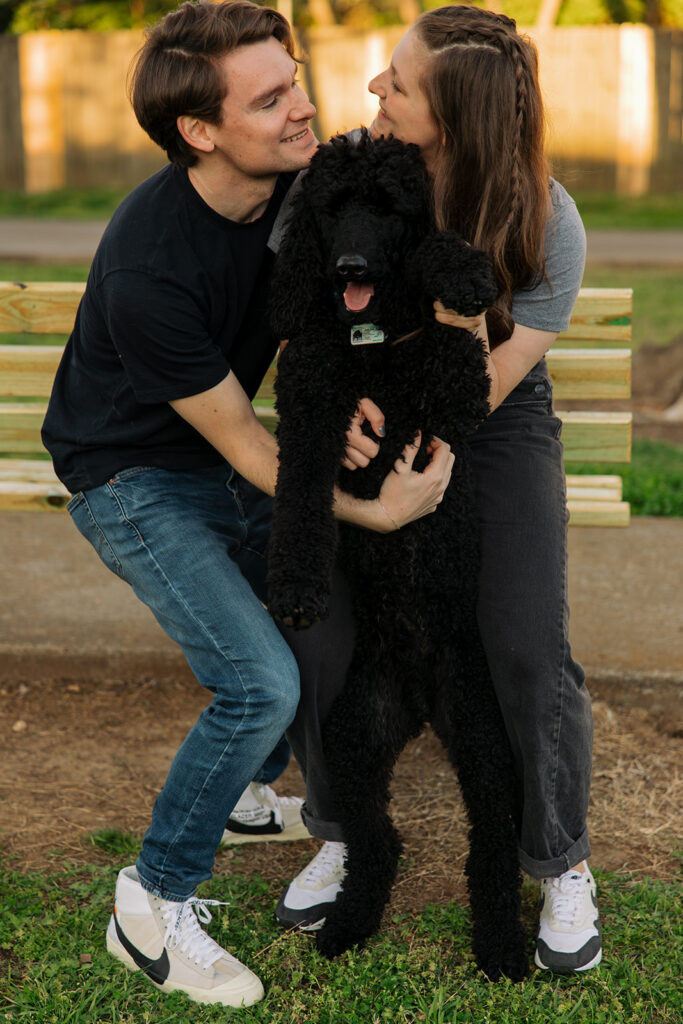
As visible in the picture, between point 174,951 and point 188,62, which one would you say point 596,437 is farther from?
point 174,951

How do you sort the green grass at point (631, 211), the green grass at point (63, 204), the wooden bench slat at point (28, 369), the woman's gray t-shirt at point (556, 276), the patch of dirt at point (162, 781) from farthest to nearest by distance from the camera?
the green grass at point (63, 204)
the green grass at point (631, 211)
the wooden bench slat at point (28, 369)
the patch of dirt at point (162, 781)
the woman's gray t-shirt at point (556, 276)

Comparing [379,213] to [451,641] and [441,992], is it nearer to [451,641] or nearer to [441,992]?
[451,641]

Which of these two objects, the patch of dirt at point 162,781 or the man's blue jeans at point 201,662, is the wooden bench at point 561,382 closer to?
the patch of dirt at point 162,781

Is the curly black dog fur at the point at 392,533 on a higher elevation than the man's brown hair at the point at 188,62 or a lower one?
lower

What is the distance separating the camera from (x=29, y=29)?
21969mm

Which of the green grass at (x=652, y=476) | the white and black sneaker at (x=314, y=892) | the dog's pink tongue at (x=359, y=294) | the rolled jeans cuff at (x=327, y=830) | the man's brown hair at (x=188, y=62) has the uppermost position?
the man's brown hair at (x=188, y=62)

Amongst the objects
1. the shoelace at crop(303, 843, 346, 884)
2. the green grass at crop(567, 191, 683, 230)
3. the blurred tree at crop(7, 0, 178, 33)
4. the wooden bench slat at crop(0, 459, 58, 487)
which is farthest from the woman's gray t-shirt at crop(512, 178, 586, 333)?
the blurred tree at crop(7, 0, 178, 33)

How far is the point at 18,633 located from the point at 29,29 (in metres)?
21.6

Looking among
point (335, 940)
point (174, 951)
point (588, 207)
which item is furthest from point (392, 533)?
point (588, 207)

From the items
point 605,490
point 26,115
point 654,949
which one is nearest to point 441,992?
point 654,949

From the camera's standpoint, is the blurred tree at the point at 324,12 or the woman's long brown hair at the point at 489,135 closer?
the woman's long brown hair at the point at 489,135

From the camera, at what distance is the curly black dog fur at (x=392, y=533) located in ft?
7.51

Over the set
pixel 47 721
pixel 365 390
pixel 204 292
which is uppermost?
pixel 204 292

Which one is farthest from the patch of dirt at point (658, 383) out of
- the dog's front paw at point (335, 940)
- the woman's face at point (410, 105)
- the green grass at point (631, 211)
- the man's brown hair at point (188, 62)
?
the green grass at point (631, 211)
